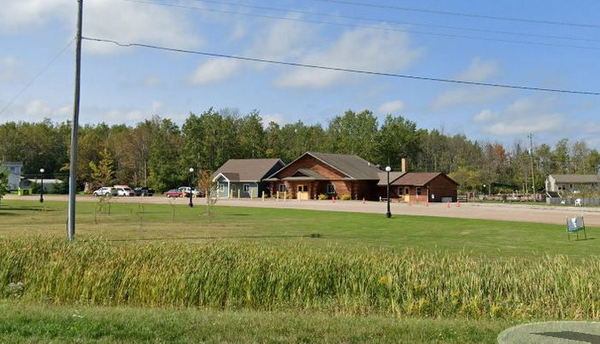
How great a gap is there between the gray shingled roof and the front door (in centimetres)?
443

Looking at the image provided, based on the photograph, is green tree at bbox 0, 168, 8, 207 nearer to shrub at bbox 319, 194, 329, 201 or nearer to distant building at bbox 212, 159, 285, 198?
shrub at bbox 319, 194, 329, 201

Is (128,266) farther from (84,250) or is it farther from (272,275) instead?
(272,275)

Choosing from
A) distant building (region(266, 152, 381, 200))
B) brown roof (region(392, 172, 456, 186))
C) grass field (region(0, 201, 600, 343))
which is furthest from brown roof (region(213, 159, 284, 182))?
grass field (region(0, 201, 600, 343))

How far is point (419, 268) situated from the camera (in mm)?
9617

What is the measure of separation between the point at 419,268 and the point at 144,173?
10529cm

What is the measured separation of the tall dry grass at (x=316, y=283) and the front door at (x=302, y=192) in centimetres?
6399

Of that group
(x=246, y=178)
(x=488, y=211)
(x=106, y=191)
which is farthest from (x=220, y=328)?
(x=246, y=178)

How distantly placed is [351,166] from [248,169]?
54.0 feet

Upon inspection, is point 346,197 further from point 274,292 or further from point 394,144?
point 274,292

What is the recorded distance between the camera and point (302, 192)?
75.1 metres

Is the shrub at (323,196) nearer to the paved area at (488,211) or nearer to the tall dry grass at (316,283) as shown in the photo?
the paved area at (488,211)

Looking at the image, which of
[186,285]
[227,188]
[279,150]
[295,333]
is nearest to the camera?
[295,333]

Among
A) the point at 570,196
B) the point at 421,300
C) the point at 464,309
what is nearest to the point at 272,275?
the point at 421,300

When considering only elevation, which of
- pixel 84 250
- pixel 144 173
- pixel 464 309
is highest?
pixel 144 173
